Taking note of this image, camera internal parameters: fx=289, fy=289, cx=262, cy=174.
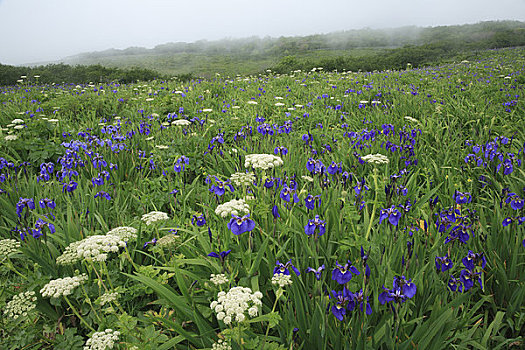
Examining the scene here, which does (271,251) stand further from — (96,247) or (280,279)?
(96,247)

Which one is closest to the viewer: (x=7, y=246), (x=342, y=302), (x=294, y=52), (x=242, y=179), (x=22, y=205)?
(x=342, y=302)

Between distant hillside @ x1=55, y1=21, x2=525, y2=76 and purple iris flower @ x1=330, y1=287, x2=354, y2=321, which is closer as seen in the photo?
purple iris flower @ x1=330, y1=287, x2=354, y2=321

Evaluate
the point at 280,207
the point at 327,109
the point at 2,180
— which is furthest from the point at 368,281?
the point at 327,109

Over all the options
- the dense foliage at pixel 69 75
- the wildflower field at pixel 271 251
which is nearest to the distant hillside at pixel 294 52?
the dense foliage at pixel 69 75

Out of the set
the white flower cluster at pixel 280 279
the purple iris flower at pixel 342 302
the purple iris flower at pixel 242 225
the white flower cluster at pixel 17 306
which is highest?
the purple iris flower at pixel 242 225

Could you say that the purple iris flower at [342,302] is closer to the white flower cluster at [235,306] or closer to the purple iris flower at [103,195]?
the white flower cluster at [235,306]

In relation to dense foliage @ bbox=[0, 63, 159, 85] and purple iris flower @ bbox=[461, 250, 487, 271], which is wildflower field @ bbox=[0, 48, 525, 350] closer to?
purple iris flower @ bbox=[461, 250, 487, 271]

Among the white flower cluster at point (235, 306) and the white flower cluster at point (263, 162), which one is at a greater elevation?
the white flower cluster at point (263, 162)

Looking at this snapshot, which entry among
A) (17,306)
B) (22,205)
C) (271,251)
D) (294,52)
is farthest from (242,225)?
(294,52)

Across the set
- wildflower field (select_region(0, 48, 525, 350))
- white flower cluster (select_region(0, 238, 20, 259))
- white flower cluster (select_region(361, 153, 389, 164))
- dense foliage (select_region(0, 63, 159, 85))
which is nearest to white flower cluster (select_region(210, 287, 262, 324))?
wildflower field (select_region(0, 48, 525, 350))

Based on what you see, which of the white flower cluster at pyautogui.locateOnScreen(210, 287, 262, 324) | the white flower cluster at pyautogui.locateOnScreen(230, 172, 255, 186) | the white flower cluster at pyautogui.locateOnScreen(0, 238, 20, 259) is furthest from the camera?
the white flower cluster at pyautogui.locateOnScreen(230, 172, 255, 186)

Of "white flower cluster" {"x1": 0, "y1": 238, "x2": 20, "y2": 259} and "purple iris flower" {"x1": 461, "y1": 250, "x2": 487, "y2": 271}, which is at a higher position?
"white flower cluster" {"x1": 0, "y1": 238, "x2": 20, "y2": 259}

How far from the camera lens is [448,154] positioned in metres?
3.68

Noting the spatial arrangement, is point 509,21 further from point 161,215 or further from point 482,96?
point 161,215
